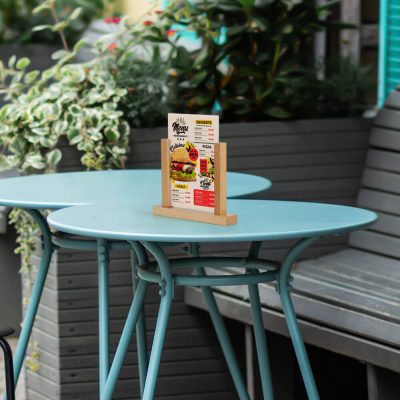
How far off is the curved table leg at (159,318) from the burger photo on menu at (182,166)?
0.86 feet

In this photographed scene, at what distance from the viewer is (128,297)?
4172 mm

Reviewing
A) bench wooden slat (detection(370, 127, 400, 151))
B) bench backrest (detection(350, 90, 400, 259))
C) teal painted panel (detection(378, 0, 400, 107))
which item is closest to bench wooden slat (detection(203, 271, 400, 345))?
bench backrest (detection(350, 90, 400, 259))

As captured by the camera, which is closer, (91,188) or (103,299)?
(103,299)

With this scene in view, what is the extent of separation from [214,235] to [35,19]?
679cm

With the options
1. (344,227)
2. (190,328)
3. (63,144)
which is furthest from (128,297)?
(344,227)

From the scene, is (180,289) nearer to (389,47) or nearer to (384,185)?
(384,185)

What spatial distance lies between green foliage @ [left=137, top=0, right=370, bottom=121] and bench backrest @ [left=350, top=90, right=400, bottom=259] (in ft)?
0.73

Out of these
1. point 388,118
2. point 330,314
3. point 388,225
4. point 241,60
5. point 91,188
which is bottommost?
point 330,314

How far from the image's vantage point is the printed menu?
2859mm

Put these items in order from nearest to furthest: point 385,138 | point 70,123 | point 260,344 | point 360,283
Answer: point 260,344, point 360,283, point 70,123, point 385,138

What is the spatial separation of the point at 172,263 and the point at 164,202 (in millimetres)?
205

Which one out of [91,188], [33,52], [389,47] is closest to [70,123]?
[91,188]

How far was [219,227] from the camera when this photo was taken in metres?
2.76

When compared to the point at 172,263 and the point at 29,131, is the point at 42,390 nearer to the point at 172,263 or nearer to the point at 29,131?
the point at 29,131
